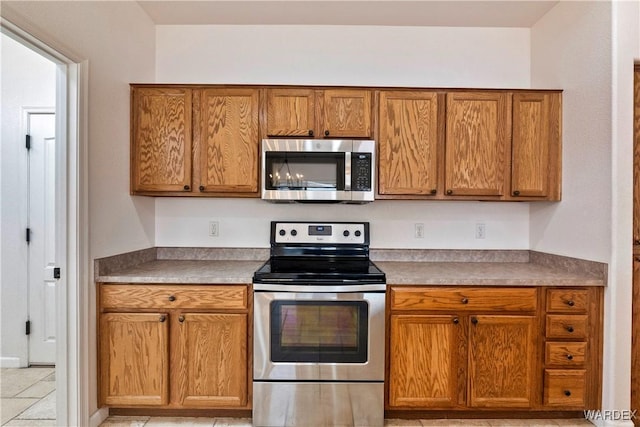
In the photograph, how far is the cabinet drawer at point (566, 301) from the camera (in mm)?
2133

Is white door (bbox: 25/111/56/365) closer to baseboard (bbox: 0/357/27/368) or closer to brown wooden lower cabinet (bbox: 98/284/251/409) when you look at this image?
baseboard (bbox: 0/357/27/368)

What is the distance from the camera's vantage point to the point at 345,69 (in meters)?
2.80

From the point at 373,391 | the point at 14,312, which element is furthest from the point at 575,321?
the point at 14,312

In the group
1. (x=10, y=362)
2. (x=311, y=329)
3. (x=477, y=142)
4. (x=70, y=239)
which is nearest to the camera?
(x=70, y=239)

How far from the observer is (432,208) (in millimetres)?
2801

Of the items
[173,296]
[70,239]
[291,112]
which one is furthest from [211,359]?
[291,112]

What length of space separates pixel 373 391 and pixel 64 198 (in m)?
2.06

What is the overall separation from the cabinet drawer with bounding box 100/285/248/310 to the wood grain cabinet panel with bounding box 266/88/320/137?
110 cm

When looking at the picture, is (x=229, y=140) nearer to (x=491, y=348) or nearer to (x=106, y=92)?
(x=106, y=92)

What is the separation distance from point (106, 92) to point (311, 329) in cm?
192

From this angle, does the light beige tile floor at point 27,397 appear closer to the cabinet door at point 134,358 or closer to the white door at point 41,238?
the white door at point 41,238

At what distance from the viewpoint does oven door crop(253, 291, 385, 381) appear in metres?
2.10

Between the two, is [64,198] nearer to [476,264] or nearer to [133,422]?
[133,422]

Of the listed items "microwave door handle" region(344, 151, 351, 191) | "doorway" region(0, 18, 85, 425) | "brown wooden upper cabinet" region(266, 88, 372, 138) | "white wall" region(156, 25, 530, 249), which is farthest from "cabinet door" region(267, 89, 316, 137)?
"doorway" region(0, 18, 85, 425)
